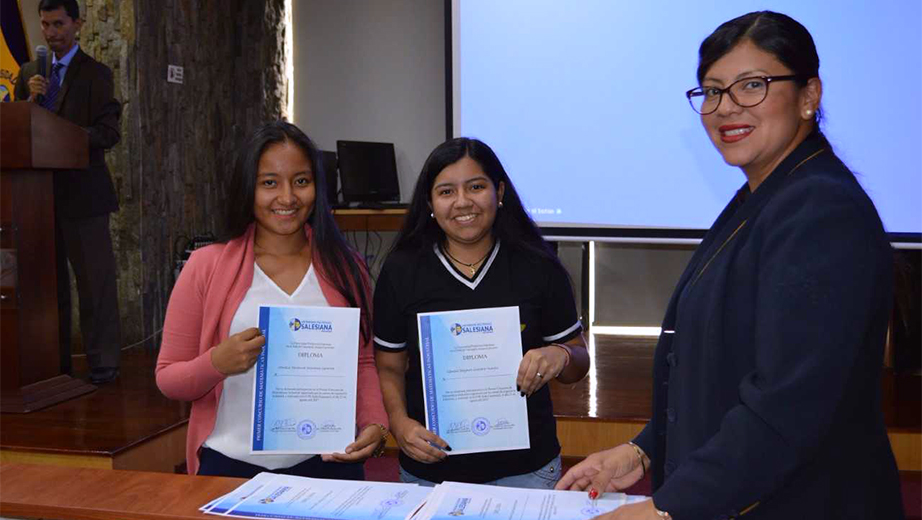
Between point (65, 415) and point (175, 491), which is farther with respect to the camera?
point (65, 415)

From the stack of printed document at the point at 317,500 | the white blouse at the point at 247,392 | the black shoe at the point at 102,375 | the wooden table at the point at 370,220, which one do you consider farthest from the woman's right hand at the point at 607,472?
the wooden table at the point at 370,220

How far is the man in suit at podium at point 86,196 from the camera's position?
4125 millimetres

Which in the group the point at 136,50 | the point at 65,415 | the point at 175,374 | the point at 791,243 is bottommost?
the point at 65,415

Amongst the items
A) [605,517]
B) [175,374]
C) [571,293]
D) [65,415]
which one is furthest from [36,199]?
[605,517]

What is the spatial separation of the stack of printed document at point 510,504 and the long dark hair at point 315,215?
2.23 feet

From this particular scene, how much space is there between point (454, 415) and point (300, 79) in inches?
209

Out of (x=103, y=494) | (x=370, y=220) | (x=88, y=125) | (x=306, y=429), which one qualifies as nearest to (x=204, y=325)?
(x=306, y=429)

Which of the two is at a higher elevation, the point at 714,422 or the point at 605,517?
the point at 714,422

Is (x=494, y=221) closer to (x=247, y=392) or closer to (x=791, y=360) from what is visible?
(x=247, y=392)

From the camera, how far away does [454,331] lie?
1.66m

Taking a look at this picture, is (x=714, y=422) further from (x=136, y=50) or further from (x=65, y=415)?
(x=136, y=50)

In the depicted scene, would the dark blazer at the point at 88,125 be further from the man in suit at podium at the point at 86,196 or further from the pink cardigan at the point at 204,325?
the pink cardigan at the point at 204,325

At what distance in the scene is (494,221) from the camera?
201 cm

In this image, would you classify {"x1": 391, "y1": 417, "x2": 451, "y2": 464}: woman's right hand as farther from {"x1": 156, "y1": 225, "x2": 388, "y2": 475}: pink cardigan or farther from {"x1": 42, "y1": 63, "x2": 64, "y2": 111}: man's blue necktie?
{"x1": 42, "y1": 63, "x2": 64, "y2": 111}: man's blue necktie
